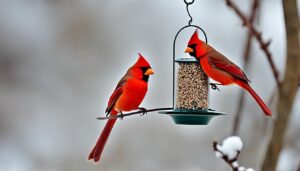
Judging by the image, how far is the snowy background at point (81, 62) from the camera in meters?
5.79

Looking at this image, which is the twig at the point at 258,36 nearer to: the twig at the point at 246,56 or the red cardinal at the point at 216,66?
the twig at the point at 246,56

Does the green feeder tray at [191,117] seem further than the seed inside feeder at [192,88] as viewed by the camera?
No

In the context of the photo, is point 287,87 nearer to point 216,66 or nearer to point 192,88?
point 216,66

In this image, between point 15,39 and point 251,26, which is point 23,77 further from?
Result: point 251,26

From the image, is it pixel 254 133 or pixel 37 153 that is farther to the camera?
pixel 37 153

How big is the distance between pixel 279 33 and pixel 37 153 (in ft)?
7.88

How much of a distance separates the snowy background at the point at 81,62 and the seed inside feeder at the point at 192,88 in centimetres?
285

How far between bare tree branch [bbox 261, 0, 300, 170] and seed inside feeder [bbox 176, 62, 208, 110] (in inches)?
69.7

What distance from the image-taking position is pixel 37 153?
606 centimetres

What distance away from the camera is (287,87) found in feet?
2.88

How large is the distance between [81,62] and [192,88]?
3440 millimetres

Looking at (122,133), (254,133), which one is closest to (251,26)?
(254,133)

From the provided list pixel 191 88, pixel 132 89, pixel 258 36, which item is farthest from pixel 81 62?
pixel 258 36

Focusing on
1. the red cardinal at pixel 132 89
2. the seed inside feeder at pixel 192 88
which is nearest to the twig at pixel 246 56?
the red cardinal at pixel 132 89
